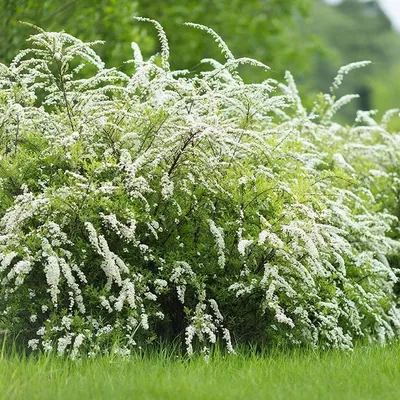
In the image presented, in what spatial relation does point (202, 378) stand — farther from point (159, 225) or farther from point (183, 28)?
point (183, 28)

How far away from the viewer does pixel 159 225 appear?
20.8 ft

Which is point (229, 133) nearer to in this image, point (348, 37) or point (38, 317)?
point (38, 317)

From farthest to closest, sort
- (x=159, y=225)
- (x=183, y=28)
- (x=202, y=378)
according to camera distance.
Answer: (x=183, y=28), (x=159, y=225), (x=202, y=378)

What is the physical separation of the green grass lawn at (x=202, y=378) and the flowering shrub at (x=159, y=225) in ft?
0.77

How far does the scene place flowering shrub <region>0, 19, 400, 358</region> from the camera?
579 centimetres

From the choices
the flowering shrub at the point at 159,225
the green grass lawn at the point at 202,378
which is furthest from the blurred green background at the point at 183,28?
the green grass lawn at the point at 202,378

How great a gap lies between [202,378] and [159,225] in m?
1.51

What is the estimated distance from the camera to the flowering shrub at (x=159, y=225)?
5.79 metres

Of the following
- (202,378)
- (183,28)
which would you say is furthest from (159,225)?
(183,28)

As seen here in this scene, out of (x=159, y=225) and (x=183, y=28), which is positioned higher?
(x=183, y=28)

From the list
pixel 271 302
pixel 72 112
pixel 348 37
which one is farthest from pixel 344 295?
pixel 348 37

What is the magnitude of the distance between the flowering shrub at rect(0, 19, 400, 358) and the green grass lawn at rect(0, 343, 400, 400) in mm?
236

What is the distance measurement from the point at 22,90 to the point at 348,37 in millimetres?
46337

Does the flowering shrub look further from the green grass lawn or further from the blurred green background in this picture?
the blurred green background
